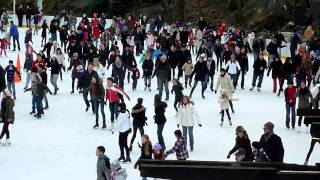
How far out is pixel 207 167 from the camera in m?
4.55

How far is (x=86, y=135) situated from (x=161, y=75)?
13.6ft

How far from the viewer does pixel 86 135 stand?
1686 centimetres

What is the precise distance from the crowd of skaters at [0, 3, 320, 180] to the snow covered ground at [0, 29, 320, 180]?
395 millimetres

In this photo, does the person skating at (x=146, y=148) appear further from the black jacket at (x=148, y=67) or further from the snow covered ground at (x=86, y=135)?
the black jacket at (x=148, y=67)

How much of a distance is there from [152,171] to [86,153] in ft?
35.1


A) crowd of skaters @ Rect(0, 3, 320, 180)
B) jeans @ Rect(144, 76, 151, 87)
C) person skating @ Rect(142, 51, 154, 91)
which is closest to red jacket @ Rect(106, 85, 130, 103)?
→ crowd of skaters @ Rect(0, 3, 320, 180)

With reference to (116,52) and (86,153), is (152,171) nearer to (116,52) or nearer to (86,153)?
(86,153)

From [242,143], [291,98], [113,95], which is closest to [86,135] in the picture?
[113,95]

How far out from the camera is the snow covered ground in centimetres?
1412

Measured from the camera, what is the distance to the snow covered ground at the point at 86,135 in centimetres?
1412

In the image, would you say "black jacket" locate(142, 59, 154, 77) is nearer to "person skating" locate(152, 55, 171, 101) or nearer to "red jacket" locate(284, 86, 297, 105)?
"person skating" locate(152, 55, 171, 101)

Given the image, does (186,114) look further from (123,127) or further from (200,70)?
(200,70)

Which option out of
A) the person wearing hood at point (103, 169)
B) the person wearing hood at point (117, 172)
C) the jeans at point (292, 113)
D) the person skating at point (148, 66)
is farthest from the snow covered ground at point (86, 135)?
the person wearing hood at point (117, 172)

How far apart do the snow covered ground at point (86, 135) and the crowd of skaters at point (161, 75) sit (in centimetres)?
40
